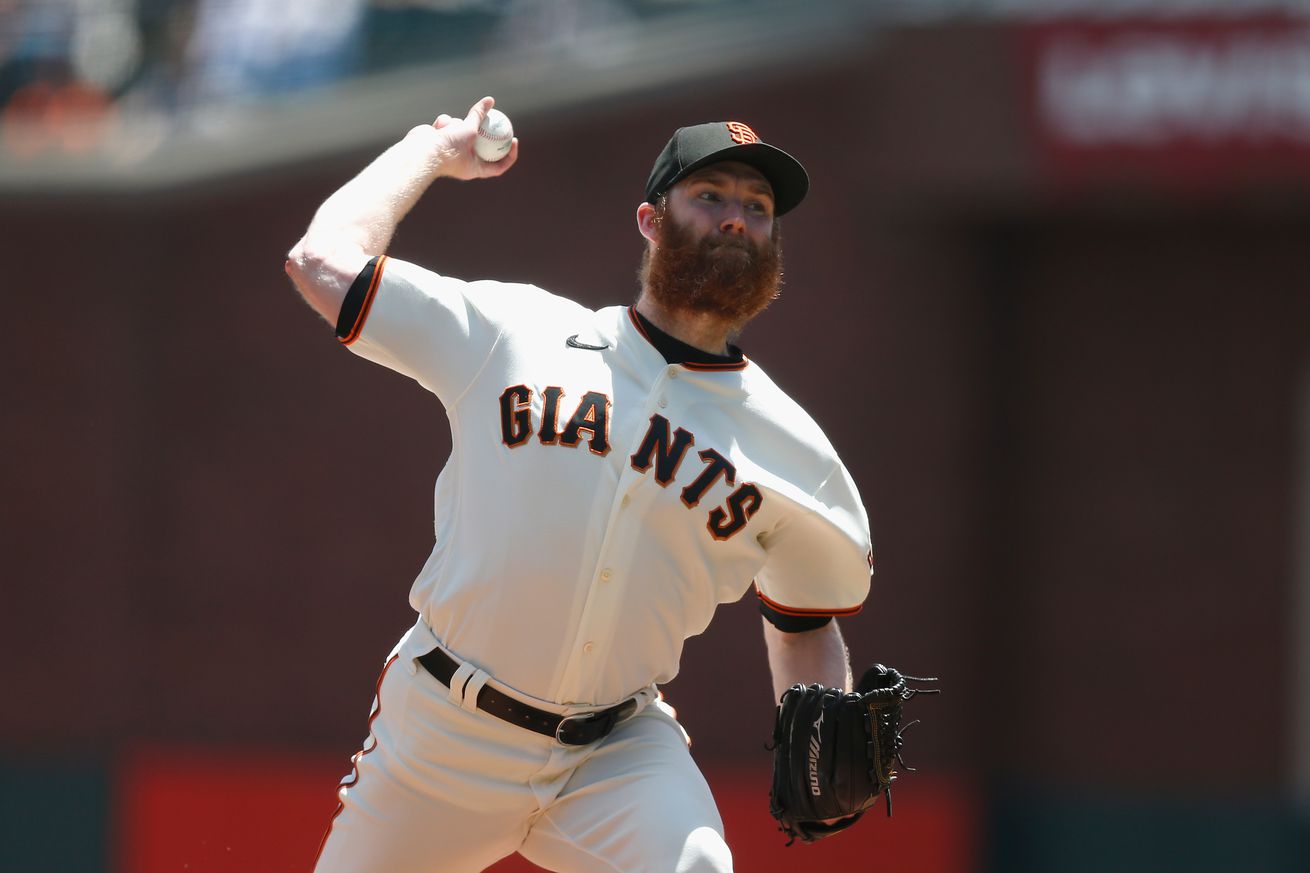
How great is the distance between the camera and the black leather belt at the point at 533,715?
14.5ft

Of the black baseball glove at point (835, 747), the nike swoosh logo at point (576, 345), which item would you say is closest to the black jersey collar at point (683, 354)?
the nike swoosh logo at point (576, 345)

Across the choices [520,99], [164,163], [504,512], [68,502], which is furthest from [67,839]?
[504,512]

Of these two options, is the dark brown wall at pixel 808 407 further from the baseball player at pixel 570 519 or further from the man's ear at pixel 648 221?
the baseball player at pixel 570 519

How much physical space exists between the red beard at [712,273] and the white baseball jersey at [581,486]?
133 millimetres

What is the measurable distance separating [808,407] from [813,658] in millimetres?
6167

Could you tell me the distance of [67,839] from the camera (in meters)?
11.0

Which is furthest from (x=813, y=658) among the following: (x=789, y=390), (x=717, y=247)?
(x=789, y=390)

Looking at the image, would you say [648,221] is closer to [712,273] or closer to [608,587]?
[712,273]

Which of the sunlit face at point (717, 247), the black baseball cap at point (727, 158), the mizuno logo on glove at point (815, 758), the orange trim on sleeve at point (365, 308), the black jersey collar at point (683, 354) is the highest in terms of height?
the black baseball cap at point (727, 158)

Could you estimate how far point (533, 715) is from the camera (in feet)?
14.6

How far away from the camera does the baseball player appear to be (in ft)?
14.4

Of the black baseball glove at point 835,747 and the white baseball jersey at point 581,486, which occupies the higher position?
the white baseball jersey at point 581,486

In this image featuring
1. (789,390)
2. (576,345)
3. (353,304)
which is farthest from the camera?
(789,390)

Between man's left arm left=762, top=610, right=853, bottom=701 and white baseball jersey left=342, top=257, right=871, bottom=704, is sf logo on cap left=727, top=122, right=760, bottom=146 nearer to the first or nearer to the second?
white baseball jersey left=342, top=257, right=871, bottom=704
